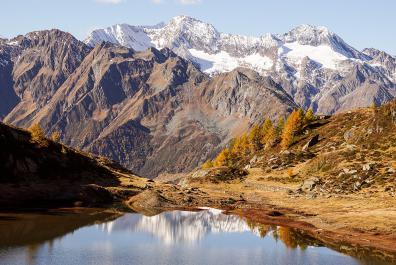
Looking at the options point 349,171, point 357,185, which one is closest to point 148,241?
point 357,185

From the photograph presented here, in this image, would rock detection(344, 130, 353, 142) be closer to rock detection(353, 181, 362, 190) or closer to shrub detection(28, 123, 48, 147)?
rock detection(353, 181, 362, 190)

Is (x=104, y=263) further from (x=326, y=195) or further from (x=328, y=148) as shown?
(x=328, y=148)

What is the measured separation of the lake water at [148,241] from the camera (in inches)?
3145

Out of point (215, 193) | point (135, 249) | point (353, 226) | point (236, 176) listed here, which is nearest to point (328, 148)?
point (236, 176)

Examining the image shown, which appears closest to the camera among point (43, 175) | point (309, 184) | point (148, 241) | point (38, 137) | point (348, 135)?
point (148, 241)

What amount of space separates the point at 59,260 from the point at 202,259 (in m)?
20.2

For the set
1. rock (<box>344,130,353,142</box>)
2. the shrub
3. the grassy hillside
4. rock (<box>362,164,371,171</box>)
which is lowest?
the grassy hillside

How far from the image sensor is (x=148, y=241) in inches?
3782

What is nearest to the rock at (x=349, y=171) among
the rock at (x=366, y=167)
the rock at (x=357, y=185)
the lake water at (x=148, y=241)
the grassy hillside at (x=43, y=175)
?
the rock at (x=366, y=167)

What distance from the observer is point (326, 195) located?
467 feet

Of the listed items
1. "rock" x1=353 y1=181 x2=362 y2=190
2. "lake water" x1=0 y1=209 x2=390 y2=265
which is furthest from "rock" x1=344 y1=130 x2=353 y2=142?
"lake water" x1=0 y1=209 x2=390 y2=265

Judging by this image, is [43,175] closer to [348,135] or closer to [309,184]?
[309,184]

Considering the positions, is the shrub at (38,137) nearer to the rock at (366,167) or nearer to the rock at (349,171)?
the rock at (349,171)

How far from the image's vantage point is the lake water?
262 ft
